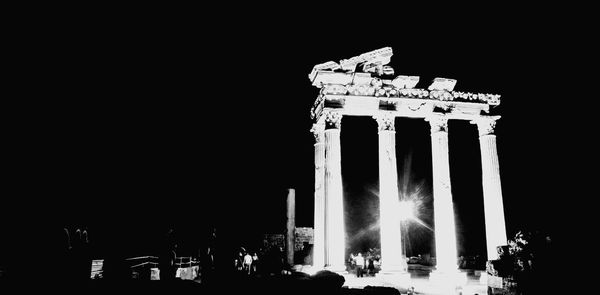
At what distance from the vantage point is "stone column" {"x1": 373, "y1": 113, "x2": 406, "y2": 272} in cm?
2073

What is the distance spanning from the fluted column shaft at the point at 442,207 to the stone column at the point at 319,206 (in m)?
6.18

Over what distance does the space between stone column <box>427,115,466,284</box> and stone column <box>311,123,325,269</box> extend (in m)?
6.07

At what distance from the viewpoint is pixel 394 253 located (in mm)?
20781

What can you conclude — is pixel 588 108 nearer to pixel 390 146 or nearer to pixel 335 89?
pixel 390 146

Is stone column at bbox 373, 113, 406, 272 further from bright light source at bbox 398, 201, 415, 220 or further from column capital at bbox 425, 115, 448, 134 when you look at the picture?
bright light source at bbox 398, 201, 415, 220

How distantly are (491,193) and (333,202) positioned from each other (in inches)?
373

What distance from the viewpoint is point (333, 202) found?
20797mm

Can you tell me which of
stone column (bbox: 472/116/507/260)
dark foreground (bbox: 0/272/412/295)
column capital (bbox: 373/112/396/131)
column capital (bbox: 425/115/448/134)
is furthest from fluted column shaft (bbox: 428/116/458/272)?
dark foreground (bbox: 0/272/412/295)

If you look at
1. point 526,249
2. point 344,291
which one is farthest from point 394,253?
point 344,291

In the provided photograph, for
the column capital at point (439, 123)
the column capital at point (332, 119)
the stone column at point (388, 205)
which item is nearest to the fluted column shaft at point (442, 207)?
the column capital at point (439, 123)

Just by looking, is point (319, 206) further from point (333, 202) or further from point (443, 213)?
point (443, 213)

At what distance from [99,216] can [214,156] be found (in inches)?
384

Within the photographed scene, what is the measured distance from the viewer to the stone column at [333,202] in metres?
20.4

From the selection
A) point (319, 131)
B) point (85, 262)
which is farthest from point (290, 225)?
point (85, 262)
